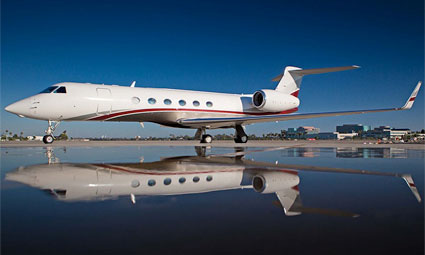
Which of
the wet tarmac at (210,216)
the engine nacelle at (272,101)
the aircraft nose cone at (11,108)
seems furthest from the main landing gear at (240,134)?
the wet tarmac at (210,216)

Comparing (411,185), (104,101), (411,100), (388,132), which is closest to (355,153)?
(411,185)

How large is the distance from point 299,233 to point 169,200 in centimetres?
129

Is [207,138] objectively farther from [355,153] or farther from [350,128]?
[350,128]

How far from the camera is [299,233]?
1.90 meters

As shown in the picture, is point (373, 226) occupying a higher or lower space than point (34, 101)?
lower

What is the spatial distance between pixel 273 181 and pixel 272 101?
49.5 feet

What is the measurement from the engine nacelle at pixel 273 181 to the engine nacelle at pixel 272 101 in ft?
46.1

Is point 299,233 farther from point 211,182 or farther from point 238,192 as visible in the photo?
point 211,182

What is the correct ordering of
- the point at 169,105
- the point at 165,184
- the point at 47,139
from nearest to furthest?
the point at 165,184 < the point at 47,139 < the point at 169,105

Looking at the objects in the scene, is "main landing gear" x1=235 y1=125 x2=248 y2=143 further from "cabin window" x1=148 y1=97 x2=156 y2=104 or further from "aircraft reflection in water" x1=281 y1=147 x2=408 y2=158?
"aircraft reflection in water" x1=281 y1=147 x2=408 y2=158

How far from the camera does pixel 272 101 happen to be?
18328 millimetres

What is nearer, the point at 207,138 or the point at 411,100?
the point at 411,100

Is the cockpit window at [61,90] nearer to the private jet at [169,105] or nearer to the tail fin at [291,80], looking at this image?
the private jet at [169,105]

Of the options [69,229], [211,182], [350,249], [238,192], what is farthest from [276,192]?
[69,229]
